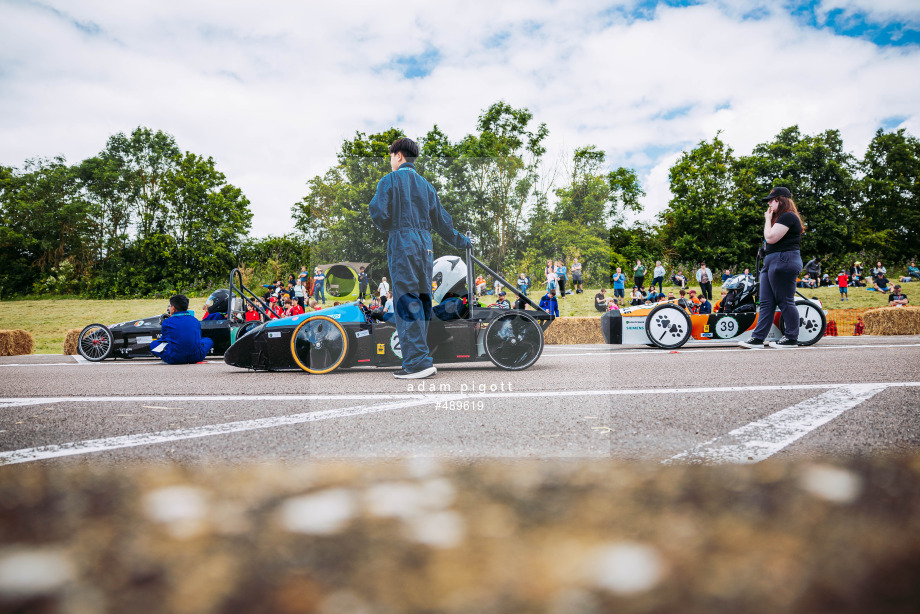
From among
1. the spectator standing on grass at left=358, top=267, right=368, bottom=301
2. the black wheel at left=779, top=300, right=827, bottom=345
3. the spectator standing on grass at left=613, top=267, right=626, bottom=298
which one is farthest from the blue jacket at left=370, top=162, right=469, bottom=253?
the spectator standing on grass at left=613, top=267, right=626, bottom=298

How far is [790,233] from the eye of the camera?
6.54m

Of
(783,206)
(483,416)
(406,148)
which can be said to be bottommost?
(483,416)

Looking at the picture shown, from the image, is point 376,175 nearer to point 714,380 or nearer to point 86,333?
point 714,380

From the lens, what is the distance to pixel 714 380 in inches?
169

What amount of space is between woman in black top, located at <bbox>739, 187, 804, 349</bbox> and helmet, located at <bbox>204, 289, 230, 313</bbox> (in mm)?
7905

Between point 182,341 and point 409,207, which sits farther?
point 182,341

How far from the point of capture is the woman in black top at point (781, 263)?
21.5 feet

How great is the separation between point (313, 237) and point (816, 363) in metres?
4.66

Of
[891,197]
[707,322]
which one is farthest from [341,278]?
[891,197]

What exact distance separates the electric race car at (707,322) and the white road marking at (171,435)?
20.9ft

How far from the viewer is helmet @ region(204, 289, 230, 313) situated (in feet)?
30.1

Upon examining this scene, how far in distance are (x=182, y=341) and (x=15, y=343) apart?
262 inches

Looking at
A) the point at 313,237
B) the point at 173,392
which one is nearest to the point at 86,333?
the point at 173,392

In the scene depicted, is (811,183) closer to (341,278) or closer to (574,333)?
(574,333)
